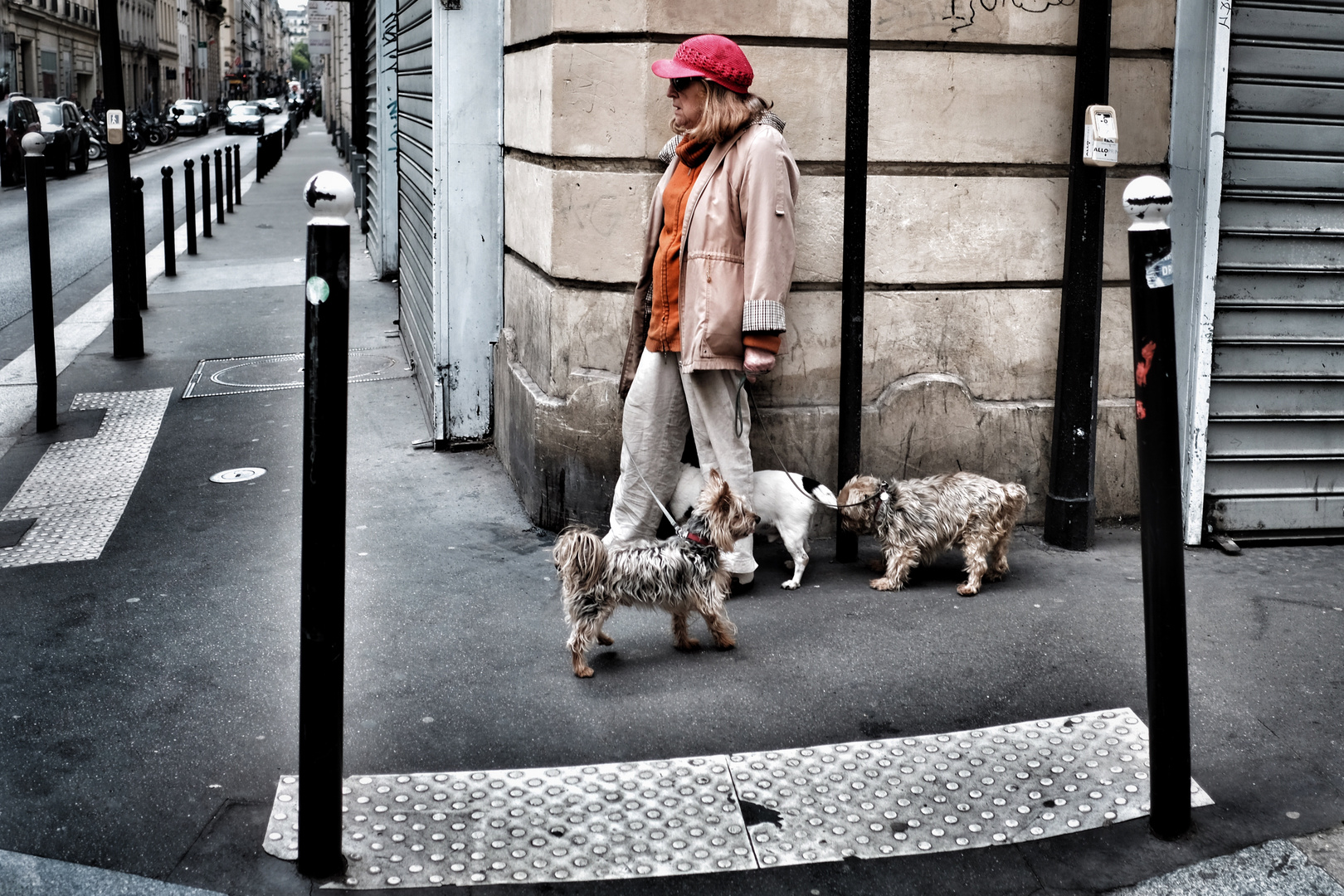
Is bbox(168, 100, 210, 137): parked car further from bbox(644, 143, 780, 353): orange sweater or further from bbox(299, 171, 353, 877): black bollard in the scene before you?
bbox(299, 171, 353, 877): black bollard

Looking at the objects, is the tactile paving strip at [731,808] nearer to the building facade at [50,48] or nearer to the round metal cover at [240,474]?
the round metal cover at [240,474]

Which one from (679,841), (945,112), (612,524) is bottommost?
(679,841)

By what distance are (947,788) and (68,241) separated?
720 inches

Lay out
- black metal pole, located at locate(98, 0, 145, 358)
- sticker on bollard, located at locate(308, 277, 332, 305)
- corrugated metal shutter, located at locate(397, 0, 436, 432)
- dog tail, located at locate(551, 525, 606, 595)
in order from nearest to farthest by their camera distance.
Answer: sticker on bollard, located at locate(308, 277, 332, 305) → dog tail, located at locate(551, 525, 606, 595) → corrugated metal shutter, located at locate(397, 0, 436, 432) → black metal pole, located at locate(98, 0, 145, 358)

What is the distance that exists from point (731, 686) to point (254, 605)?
1.97 metres

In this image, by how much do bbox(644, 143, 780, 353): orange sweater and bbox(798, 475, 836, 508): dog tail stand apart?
2.58 feet

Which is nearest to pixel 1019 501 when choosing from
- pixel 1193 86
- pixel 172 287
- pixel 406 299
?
pixel 1193 86

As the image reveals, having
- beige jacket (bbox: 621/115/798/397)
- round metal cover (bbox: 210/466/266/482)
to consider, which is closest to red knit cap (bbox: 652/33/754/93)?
beige jacket (bbox: 621/115/798/397)

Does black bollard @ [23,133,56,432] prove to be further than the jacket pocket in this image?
Yes

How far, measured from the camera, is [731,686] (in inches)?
176

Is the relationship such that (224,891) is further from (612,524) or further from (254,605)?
(612,524)

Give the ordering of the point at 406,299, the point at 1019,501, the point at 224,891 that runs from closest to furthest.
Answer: the point at 224,891 → the point at 1019,501 → the point at 406,299

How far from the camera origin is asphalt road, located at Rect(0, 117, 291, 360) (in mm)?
12844

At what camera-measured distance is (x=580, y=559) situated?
14.4 feet
